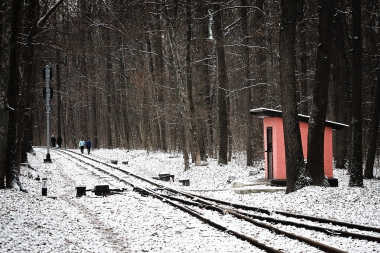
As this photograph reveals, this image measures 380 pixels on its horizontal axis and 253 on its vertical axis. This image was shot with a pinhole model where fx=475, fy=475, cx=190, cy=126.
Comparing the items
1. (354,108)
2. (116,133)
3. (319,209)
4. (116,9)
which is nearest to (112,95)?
(116,133)

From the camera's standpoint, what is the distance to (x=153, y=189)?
19.5 m

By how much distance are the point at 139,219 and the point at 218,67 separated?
15.8 metres

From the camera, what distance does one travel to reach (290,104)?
17.2 metres

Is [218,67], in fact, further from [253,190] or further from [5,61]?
[5,61]

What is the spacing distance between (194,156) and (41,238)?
1822cm

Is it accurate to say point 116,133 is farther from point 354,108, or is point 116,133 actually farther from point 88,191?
point 354,108

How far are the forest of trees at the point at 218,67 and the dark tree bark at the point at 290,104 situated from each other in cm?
4

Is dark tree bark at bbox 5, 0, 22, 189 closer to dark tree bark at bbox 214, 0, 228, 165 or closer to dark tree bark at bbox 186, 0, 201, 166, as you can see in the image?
dark tree bark at bbox 186, 0, 201, 166

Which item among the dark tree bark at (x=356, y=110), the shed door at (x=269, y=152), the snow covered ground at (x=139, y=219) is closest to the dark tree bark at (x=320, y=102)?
the snow covered ground at (x=139, y=219)

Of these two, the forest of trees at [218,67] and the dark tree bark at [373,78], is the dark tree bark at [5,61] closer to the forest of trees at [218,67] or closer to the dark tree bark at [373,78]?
the forest of trees at [218,67]

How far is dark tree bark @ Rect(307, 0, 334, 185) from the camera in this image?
56.7 feet

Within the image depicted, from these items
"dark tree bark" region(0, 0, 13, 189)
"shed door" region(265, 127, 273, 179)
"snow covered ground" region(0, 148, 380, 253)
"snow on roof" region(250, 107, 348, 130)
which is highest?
"dark tree bark" region(0, 0, 13, 189)

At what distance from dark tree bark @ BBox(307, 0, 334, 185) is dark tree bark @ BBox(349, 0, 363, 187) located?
148cm

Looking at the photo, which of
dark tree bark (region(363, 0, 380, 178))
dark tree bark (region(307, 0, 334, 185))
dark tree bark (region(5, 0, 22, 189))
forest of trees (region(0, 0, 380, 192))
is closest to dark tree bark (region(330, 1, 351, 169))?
forest of trees (region(0, 0, 380, 192))
